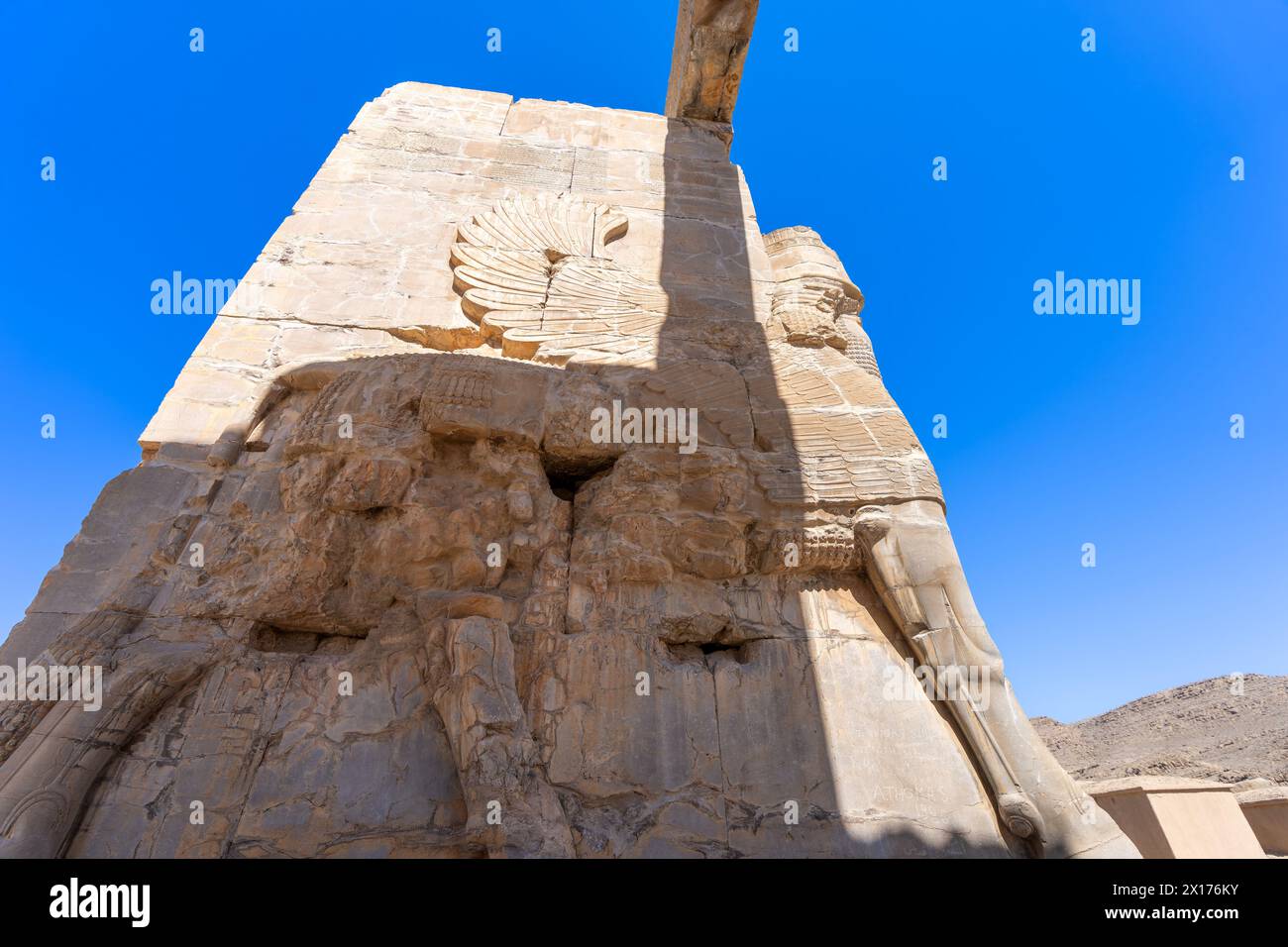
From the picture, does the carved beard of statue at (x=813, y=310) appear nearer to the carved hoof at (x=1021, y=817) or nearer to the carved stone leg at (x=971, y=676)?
the carved stone leg at (x=971, y=676)

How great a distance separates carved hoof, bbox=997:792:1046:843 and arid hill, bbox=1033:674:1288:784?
5.68 meters

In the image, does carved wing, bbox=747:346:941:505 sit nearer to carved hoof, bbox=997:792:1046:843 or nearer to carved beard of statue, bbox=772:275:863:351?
carved beard of statue, bbox=772:275:863:351

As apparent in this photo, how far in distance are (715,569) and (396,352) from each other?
2.02 metres

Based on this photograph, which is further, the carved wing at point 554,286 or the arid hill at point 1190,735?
the arid hill at point 1190,735

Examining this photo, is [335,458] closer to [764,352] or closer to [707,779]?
[707,779]

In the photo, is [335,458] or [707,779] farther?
[335,458]

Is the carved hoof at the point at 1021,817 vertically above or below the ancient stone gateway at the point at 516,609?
below

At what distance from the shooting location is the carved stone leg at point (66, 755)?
6.35 ft

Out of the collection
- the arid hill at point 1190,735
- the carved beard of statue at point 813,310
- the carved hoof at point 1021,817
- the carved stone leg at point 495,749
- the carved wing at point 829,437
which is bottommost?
the arid hill at point 1190,735

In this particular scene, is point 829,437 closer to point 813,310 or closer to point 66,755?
point 813,310

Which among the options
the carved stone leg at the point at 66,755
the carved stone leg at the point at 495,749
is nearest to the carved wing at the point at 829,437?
the carved stone leg at the point at 495,749

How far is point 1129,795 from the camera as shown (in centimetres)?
432

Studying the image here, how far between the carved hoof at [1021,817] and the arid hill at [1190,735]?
18.6ft
